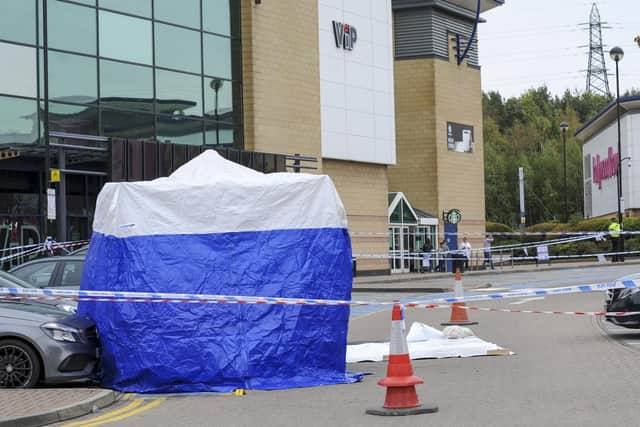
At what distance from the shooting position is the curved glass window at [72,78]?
29531mm

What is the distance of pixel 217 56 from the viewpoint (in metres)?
36.1

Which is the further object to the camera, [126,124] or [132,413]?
[126,124]

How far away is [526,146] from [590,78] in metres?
16.5

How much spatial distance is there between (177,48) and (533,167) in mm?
54048

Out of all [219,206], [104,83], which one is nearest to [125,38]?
[104,83]

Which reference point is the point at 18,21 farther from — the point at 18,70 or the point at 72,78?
the point at 72,78

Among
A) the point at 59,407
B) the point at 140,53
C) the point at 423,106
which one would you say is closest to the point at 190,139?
the point at 140,53

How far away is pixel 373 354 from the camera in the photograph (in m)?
13.9

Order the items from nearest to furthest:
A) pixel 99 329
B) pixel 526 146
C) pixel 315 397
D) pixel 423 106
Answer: pixel 315 397 < pixel 99 329 < pixel 423 106 < pixel 526 146

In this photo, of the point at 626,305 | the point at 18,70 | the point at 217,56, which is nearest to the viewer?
the point at 626,305

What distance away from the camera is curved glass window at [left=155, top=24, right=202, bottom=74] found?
3331 centimetres

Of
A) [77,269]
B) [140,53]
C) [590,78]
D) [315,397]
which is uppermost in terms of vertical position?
[590,78]

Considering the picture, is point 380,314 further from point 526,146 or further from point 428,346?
point 526,146

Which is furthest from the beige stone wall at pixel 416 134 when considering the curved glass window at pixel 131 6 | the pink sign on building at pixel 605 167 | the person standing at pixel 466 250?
the curved glass window at pixel 131 6
